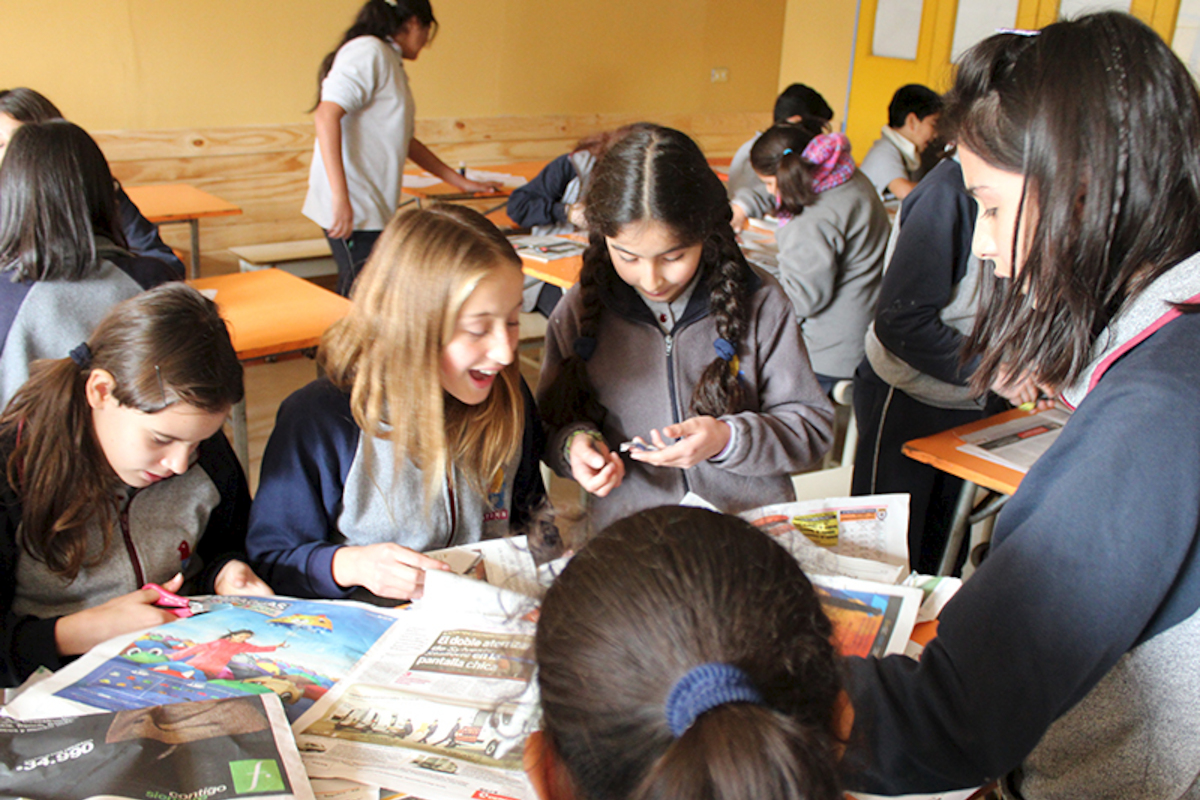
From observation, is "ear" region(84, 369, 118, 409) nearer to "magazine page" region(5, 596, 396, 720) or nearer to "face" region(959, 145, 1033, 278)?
"magazine page" region(5, 596, 396, 720)

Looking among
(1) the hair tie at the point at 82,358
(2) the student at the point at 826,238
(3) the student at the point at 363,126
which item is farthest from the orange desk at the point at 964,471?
(3) the student at the point at 363,126

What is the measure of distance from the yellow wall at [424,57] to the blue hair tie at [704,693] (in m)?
4.81

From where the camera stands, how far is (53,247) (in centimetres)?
184

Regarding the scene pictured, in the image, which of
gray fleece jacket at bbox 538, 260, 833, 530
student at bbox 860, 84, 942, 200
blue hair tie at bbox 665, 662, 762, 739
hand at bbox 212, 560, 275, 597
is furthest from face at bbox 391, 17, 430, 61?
blue hair tie at bbox 665, 662, 762, 739

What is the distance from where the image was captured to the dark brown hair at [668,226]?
1410 mm

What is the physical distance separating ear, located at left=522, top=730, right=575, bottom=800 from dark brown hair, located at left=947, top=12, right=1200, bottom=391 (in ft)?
1.99

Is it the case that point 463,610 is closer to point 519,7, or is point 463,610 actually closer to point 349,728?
point 349,728

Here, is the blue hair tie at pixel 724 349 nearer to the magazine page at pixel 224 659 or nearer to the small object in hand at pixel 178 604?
the magazine page at pixel 224 659

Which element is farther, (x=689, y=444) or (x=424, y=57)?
(x=424, y=57)

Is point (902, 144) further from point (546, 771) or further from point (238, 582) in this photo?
point (546, 771)

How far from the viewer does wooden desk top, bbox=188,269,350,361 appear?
2279 mm

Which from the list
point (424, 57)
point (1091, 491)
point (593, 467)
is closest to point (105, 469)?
point (593, 467)

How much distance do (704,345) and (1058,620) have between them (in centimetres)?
91

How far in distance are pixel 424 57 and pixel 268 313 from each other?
327 cm
